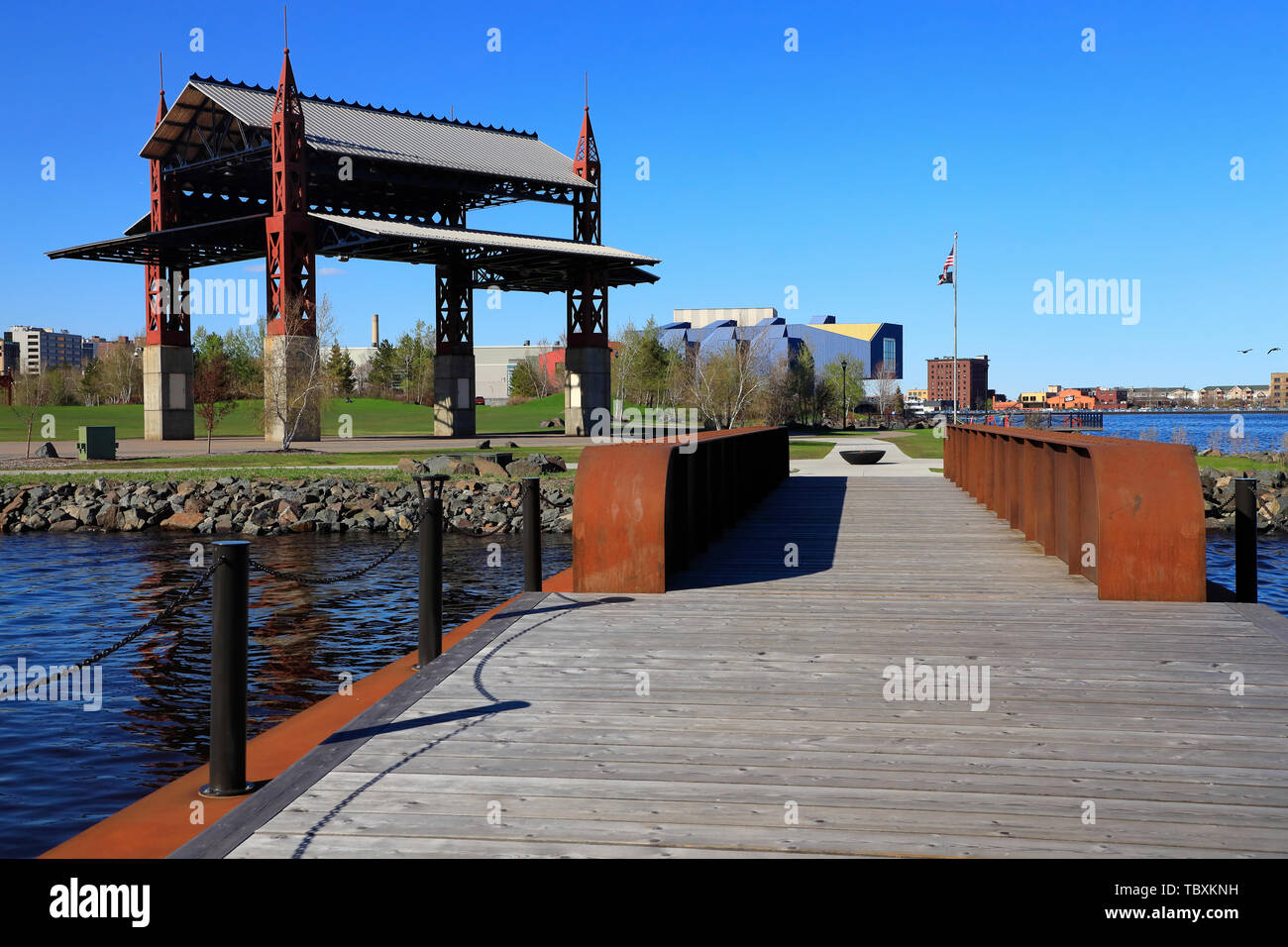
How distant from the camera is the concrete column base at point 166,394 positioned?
53719mm

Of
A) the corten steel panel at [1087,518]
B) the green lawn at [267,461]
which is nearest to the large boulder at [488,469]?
the green lawn at [267,461]

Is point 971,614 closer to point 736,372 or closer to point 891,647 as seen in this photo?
point 891,647

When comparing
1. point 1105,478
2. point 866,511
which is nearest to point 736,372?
point 866,511

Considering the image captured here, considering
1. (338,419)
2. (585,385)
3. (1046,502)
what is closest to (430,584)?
(1046,502)

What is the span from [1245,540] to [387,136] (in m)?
51.6

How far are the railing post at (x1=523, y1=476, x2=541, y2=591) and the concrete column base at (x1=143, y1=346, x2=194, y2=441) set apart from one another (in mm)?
49669

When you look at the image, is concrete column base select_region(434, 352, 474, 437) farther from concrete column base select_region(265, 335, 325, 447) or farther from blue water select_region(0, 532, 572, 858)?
blue water select_region(0, 532, 572, 858)

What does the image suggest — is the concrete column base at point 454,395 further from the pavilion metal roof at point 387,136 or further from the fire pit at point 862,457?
the fire pit at point 862,457

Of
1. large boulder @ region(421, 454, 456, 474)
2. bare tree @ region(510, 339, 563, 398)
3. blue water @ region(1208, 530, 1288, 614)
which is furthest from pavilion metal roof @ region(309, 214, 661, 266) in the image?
bare tree @ region(510, 339, 563, 398)

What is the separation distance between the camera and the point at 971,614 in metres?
8.57

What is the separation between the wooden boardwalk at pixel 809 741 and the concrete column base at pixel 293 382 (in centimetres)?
3624

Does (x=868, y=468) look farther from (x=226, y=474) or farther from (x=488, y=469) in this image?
(x=226, y=474)
